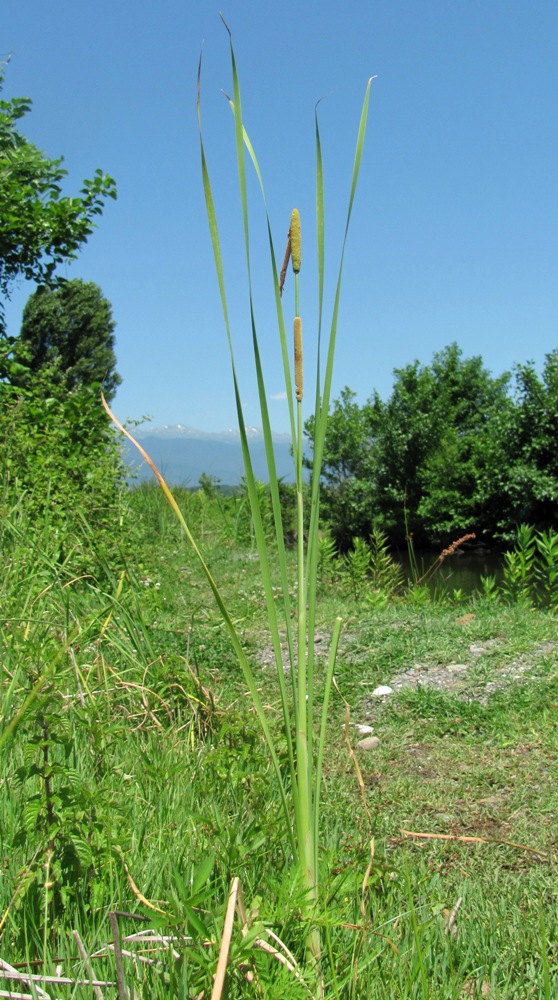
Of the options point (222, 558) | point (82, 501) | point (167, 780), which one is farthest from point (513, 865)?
point (222, 558)

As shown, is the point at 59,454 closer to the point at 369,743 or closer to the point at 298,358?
the point at 369,743

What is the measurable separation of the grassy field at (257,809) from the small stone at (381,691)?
47 mm

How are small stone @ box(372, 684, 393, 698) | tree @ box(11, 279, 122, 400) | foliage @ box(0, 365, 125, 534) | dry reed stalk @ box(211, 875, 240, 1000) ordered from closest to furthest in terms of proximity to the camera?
dry reed stalk @ box(211, 875, 240, 1000)
small stone @ box(372, 684, 393, 698)
foliage @ box(0, 365, 125, 534)
tree @ box(11, 279, 122, 400)

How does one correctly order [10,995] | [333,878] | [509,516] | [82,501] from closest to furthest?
[10,995] < [333,878] < [82,501] < [509,516]

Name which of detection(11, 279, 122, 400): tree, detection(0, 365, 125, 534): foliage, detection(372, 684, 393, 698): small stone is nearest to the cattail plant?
detection(372, 684, 393, 698): small stone

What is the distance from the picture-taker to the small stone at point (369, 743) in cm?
289

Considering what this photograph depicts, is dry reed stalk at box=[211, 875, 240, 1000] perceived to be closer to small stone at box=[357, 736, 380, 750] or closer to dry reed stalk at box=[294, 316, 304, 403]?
dry reed stalk at box=[294, 316, 304, 403]

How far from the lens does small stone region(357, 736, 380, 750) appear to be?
9.48ft

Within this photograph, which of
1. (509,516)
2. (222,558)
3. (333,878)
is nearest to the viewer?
(333,878)

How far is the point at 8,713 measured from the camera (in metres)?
1.98

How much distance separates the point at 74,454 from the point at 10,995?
180 inches

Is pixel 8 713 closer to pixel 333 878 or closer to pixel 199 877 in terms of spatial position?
pixel 333 878

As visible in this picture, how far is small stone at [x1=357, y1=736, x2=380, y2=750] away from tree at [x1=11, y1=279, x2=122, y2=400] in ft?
105

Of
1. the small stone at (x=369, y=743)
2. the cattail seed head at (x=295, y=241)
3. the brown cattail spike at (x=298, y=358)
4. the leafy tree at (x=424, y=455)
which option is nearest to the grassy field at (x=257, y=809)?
the small stone at (x=369, y=743)
